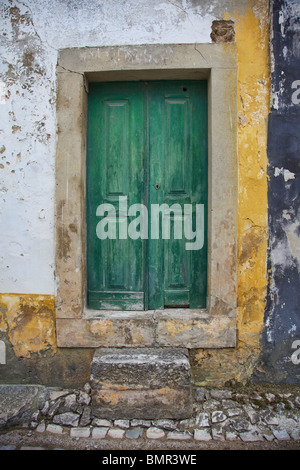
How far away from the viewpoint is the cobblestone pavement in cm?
231

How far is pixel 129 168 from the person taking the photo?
301 cm

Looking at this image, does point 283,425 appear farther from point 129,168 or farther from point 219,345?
point 129,168

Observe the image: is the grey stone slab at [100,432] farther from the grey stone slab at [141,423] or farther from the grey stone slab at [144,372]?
the grey stone slab at [144,372]

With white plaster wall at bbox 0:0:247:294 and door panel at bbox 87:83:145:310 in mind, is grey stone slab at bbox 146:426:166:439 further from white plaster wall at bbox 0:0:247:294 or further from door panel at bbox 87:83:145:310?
white plaster wall at bbox 0:0:247:294

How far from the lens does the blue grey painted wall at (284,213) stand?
2.79m

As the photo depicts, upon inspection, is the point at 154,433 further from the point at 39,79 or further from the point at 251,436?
the point at 39,79

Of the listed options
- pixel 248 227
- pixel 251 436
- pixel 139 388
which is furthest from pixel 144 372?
pixel 248 227

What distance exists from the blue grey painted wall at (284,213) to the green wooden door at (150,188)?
564 millimetres

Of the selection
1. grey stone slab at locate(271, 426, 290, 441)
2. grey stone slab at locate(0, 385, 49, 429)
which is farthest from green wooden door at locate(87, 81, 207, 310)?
grey stone slab at locate(271, 426, 290, 441)

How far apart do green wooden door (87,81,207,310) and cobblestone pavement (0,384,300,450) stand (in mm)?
794

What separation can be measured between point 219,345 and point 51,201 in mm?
1808

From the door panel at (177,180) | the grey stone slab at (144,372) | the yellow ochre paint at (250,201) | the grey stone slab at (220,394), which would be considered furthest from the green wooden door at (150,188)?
the grey stone slab at (220,394)

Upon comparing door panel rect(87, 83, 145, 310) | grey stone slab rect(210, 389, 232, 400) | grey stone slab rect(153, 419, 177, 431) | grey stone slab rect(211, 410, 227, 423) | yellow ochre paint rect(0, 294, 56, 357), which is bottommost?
grey stone slab rect(153, 419, 177, 431)

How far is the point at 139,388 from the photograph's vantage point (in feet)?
8.44
